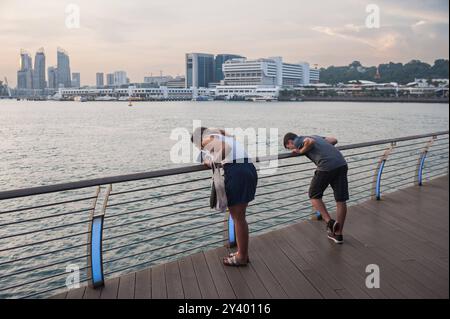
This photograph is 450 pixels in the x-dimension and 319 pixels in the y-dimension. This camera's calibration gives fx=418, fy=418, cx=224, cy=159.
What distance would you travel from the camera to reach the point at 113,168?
21.0 metres

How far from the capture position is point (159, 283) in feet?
11.0

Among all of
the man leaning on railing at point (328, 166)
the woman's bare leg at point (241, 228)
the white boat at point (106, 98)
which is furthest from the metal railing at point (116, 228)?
the white boat at point (106, 98)

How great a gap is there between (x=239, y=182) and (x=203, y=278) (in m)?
0.86

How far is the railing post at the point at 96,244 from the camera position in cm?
321

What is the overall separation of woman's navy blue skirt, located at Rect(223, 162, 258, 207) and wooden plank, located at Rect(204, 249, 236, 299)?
0.61m

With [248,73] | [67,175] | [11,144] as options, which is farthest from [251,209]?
[248,73]

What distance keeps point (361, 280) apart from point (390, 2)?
216cm

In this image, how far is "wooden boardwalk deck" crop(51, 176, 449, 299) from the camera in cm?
320

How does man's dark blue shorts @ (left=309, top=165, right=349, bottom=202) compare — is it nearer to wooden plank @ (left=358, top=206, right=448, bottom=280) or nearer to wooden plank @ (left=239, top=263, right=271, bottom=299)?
wooden plank @ (left=358, top=206, right=448, bottom=280)

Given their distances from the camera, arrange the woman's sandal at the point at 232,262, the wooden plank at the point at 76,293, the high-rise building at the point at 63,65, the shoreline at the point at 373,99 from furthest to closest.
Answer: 1. the shoreline at the point at 373,99
2. the high-rise building at the point at 63,65
3. the woman's sandal at the point at 232,262
4. the wooden plank at the point at 76,293

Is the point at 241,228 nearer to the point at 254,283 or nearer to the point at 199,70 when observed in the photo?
the point at 254,283

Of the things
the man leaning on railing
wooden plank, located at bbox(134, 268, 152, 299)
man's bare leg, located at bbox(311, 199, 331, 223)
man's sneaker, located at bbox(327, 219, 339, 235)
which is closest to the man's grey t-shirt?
the man leaning on railing

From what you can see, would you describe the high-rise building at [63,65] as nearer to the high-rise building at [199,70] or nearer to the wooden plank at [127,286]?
the high-rise building at [199,70]

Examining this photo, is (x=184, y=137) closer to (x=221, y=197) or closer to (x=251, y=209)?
(x=251, y=209)
